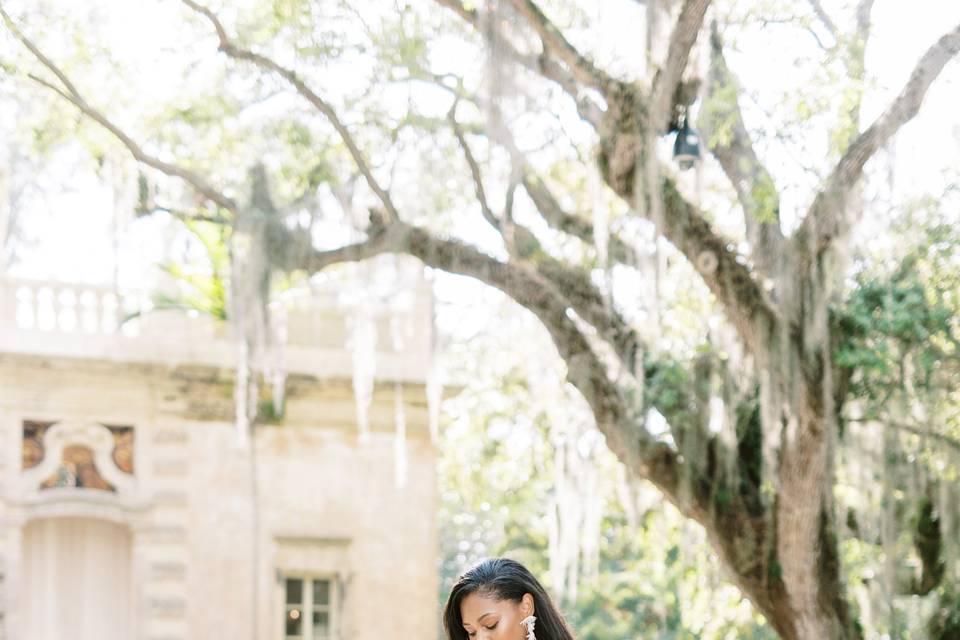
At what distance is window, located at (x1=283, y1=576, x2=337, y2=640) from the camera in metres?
17.6

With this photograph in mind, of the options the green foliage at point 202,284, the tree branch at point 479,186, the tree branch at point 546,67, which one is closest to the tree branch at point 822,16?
the tree branch at point 546,67

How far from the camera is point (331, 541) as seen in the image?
17.8 metres

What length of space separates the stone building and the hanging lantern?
18.3 feet

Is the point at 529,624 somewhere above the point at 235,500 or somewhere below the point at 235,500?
below

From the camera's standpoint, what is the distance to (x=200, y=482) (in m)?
17.3

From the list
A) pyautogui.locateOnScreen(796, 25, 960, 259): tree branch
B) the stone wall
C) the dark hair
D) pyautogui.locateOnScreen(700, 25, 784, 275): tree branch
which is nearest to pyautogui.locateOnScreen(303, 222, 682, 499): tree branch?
pyautogui.locateOnScreen(700, 25, 784, 275): tree branch

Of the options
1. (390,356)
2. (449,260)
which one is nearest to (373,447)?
(390,356)

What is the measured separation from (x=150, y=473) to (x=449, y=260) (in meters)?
5.31

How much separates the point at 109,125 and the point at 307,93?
51.4 inches

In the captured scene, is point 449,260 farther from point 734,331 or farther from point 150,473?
point 150,473

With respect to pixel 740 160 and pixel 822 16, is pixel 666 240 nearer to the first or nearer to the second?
pixel 740 160

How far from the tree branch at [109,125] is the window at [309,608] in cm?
557

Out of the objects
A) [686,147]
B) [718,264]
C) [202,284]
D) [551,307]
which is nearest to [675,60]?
[686,147]

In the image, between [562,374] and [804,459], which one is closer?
[804,459]
